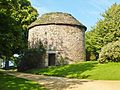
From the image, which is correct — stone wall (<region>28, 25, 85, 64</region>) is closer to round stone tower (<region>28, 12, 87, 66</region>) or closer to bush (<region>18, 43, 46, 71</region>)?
round stone tower (<region>28, 12, 87, 66</region>)

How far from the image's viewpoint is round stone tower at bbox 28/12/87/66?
3669 centimetres

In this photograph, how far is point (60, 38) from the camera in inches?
1457

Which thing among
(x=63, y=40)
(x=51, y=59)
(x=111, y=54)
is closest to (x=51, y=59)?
(x=51, y=59)

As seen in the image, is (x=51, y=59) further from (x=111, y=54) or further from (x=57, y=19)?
(x=111, y=54)

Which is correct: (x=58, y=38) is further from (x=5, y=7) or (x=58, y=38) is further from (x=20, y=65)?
(x=5, y=7)

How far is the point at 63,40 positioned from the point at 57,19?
10.5ft

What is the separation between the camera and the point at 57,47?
36.7 meters

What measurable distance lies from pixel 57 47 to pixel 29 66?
4434 millimetres

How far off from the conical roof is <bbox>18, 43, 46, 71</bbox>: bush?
10.9 feet

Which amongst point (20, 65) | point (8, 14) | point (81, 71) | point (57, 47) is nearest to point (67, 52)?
point (57, 47)

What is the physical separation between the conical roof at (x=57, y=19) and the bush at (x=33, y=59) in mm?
3332

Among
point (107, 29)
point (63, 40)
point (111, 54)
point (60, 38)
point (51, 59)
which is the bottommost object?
point (51, 59)

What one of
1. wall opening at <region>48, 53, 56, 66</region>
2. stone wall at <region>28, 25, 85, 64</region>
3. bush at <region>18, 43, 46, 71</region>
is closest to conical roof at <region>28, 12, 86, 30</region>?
stone wall at <region>28, 25, 85, 64</region>

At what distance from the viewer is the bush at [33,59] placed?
36000 millimetres
